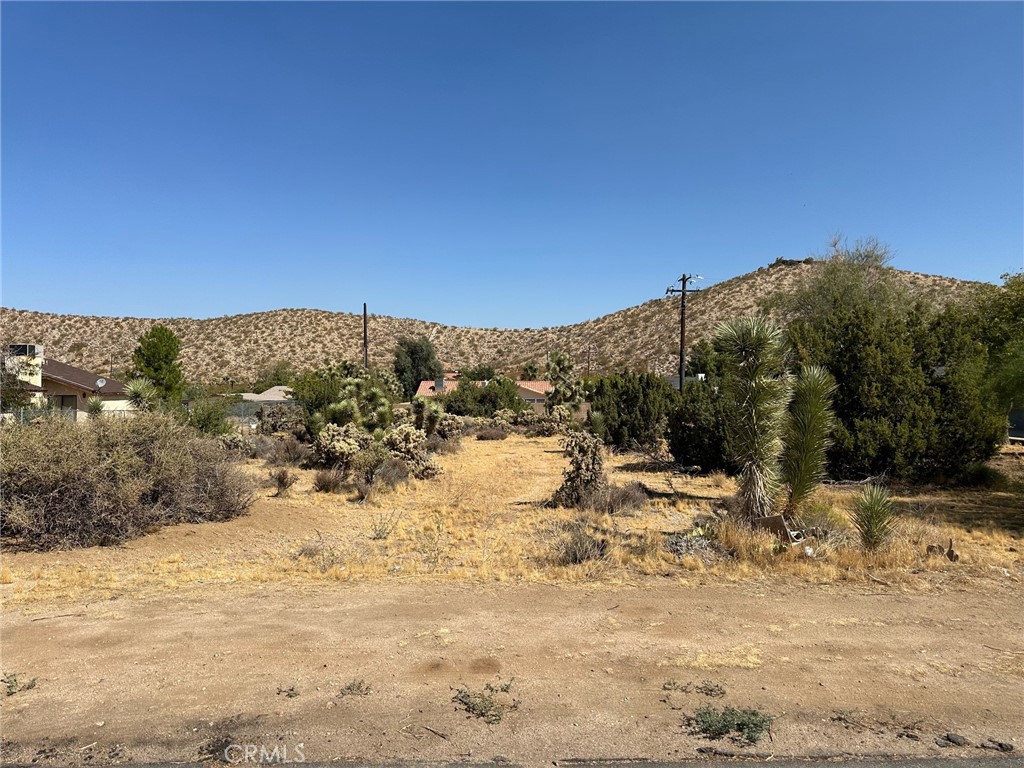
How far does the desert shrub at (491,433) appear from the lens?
3281 centimetres

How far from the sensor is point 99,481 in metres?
9.91

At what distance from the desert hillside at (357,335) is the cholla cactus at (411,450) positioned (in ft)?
→ 168

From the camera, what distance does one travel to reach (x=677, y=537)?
10.1 metres

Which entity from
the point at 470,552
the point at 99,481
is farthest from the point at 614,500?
the point at 99,481

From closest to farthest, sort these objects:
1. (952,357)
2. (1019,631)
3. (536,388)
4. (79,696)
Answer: (79,696), (1019,631), (952,357), (536,388)

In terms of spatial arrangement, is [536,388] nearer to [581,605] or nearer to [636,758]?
[581,605]

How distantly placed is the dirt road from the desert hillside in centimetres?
6161

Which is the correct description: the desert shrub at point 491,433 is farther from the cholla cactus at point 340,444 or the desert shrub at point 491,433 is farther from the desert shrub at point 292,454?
the cholla cactus at point 340,444

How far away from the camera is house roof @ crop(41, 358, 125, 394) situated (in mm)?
30812

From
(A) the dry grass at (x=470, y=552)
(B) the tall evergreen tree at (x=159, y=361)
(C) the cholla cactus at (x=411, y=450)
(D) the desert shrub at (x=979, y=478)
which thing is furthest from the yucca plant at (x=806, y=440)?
(B) the tall evergreen tree at (x=159, y=361)

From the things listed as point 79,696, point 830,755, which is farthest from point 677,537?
point 79,696

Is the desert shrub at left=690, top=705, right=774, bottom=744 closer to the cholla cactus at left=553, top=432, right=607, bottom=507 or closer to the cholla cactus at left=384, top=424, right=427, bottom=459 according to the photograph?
the cholla cactus at left=553, top=432, right=607, bottom=507

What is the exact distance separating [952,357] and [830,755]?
17270 millimetres

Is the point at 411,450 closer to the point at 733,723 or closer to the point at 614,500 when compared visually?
the point at 614,500
